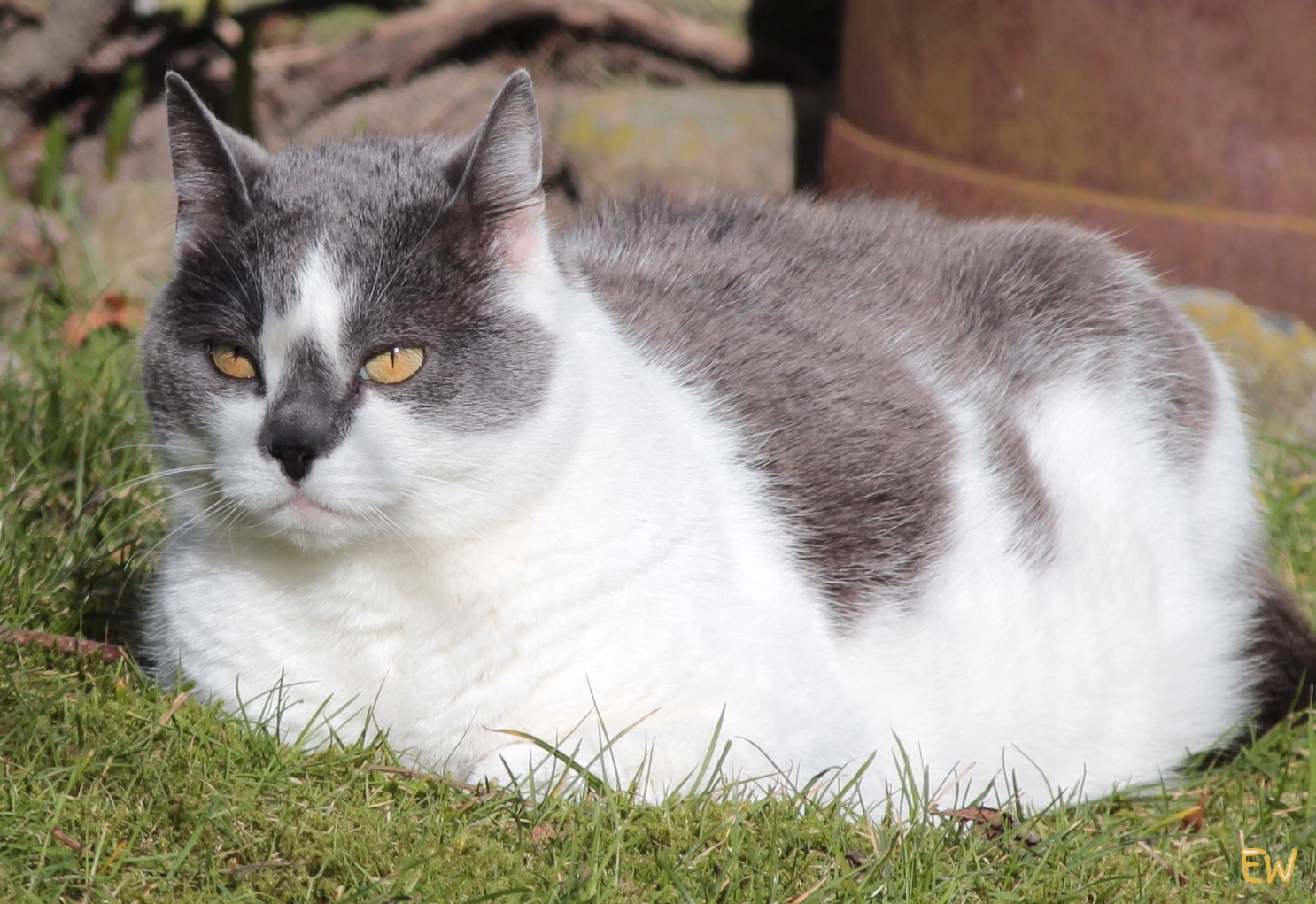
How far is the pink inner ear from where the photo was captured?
Answer: 214cm

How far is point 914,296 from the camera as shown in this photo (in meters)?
2.91

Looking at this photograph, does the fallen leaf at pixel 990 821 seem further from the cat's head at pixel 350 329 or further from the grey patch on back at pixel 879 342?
the cat's head at pixel 350 329

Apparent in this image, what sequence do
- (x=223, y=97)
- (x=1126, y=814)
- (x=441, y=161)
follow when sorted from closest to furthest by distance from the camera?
(x=441, y=161) < (x=1126, y=814) < (x=223, y=97)

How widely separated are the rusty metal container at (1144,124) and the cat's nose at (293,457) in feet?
10.1

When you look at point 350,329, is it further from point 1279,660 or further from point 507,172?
point 1279,660

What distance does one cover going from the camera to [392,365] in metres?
2.05

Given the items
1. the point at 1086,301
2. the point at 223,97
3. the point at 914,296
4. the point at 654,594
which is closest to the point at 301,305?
the point at 654,594

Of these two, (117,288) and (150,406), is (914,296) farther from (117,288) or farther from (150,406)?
(117,288)

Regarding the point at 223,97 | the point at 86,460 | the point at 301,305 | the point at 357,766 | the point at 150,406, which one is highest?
the point at 301,305

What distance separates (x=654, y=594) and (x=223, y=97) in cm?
421

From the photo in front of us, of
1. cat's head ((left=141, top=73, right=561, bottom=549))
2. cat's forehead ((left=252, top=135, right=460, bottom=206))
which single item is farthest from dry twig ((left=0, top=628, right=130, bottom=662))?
cat's forehead ((left=252, top=135, right=460, bottom=206))

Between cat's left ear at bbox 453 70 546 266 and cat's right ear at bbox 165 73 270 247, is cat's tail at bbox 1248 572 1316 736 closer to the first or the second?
cat's left ear at bbox 453 70 546 266

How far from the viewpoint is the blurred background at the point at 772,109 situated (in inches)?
171

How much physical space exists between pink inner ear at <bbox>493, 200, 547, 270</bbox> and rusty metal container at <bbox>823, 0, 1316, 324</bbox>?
105 inches
